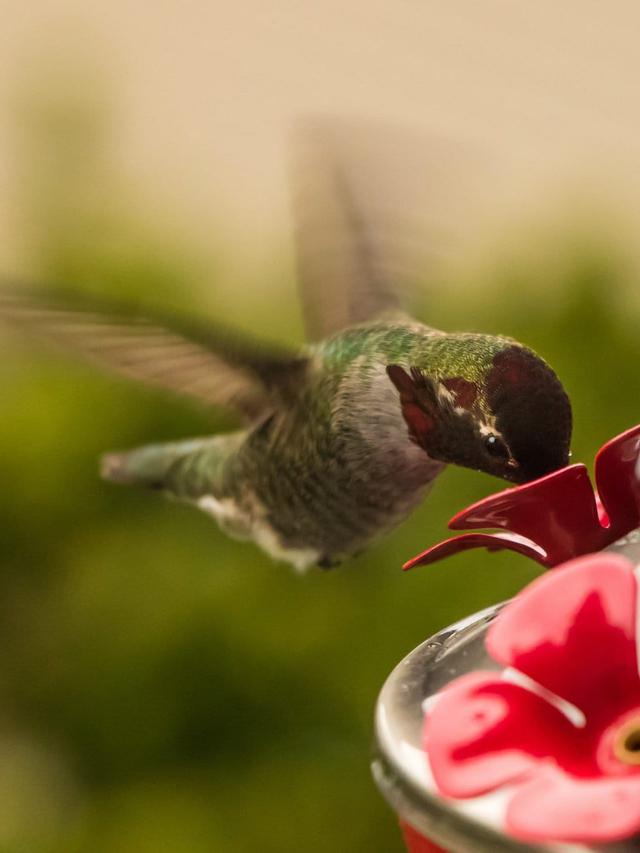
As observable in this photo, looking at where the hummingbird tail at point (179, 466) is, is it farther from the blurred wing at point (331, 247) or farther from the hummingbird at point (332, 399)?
the blurred wing at point (331, 247)

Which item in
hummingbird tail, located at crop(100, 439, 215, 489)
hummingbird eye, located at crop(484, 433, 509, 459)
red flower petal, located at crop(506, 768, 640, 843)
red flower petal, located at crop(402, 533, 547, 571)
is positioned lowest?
hummingbird tail, located at crop(100, 439, 215, 489)

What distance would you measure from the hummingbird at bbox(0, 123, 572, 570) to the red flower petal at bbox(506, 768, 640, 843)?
0.92 ft

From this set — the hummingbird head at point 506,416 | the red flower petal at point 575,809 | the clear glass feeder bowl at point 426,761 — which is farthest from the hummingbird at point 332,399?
the red flower petal at point 575,809

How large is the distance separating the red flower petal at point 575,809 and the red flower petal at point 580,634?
71mm

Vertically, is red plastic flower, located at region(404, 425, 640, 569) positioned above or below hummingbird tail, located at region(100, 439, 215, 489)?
above

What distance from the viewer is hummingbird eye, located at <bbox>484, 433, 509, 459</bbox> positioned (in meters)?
0.79

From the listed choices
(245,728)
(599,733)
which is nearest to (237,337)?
(599,733)

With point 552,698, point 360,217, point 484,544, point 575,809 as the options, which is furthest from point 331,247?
point 575,809

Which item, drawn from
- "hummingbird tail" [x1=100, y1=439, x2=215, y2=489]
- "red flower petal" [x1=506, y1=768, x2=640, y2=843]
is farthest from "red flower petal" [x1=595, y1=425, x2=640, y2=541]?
"hummingbird tail" [x1=100, y1=439, x2=215, y2=489]

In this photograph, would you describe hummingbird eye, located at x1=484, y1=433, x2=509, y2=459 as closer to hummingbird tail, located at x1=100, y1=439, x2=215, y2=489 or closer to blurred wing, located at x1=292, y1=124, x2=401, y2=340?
blurred wing, located at x1=292, y1=124, x2=401, y2=340

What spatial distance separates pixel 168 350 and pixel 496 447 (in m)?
0.38

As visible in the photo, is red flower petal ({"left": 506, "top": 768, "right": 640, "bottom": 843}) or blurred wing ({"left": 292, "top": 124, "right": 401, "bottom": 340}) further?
blurred wing ({"left": 292, "top": 124, "right": 401, "bottom": 340})

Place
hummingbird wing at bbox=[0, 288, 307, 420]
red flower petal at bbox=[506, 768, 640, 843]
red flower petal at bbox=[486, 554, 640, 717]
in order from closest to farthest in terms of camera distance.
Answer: red flower petal at bbox=[506, 768, 640, 843] < red flower petal at bbox=[486, 554, 640, 717] < hummingbird wing at bbox=[0, 288, 307, 420]

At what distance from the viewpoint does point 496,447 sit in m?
0.80
